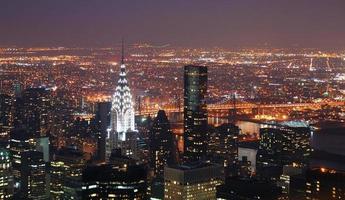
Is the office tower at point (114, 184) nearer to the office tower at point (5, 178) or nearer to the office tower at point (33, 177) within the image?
the office tower at point (5, 178)

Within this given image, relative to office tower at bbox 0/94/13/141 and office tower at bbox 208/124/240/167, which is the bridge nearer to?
office tower at bbox 208/124/240/167

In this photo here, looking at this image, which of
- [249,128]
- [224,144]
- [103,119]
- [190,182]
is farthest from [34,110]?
[190,182]

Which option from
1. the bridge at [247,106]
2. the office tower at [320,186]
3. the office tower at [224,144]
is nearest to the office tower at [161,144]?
the bridge at [247,106]

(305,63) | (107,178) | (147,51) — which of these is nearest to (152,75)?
(147,51)

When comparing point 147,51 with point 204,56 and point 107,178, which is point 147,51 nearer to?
point 204,56

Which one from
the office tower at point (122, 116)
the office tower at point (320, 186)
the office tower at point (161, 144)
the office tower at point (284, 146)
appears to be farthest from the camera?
the office tower at point (122, 116)

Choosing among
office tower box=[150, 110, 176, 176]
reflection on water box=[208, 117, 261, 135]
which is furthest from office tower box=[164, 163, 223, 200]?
reflection on water box=[208, 117, 261, 135]
